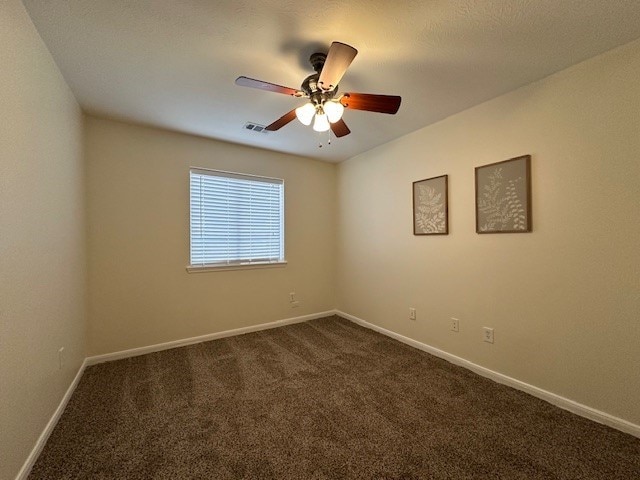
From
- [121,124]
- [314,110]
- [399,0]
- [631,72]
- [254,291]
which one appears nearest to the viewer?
[399,0]

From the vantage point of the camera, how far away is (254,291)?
11.6 feet

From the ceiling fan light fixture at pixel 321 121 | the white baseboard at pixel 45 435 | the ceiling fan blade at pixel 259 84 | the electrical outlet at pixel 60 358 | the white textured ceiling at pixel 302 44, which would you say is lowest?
the white baseboard at pixel 45 435

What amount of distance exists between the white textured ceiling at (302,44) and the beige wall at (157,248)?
551 millimetres

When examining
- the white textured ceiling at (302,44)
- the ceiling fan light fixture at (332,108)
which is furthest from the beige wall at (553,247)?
the ceiling fan light fixture at (332,108)

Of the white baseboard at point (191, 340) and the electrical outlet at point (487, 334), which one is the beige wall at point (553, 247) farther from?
the white baseboard at point (191, 340)

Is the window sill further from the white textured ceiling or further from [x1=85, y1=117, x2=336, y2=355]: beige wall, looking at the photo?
the white textured ceiling

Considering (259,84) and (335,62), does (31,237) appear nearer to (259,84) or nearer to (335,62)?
(259,84)

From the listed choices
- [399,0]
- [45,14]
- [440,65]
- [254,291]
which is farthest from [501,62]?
[254,291]

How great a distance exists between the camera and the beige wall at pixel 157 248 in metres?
2.66

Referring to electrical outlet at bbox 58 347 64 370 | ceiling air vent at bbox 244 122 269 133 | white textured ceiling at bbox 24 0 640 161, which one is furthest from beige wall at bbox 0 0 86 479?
ceiling air vent at bbox 244 122 269 133

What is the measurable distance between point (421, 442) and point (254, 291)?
8.15ft

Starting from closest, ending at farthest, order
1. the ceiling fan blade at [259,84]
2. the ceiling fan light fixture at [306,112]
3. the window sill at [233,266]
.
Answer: the ceiling fan blade at [259,84]
the ceiling fan light fixture at [306,112]
the window sill at [233,266]

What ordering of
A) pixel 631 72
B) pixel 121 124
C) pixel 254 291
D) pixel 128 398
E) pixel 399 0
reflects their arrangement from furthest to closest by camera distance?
pixel 254 291 → pixel 121 124 → pixel 128 398 → pixel 631 72 → pixel 399 0

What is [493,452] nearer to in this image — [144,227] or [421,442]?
[421,442]
